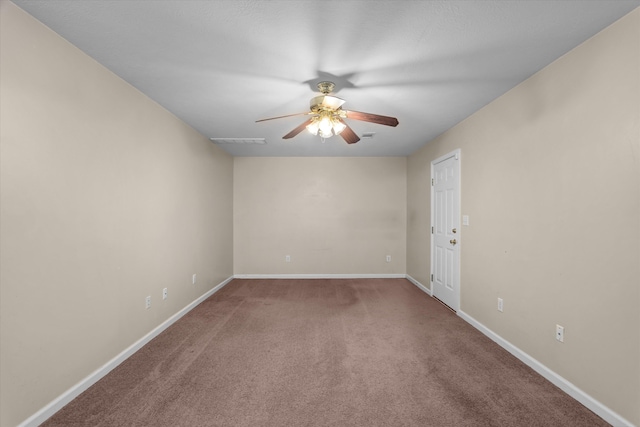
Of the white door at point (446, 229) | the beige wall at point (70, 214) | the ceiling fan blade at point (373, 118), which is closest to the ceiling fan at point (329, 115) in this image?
the ceiling fan blade at point (373, 118)

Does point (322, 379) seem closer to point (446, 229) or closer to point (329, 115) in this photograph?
point (329, 115)

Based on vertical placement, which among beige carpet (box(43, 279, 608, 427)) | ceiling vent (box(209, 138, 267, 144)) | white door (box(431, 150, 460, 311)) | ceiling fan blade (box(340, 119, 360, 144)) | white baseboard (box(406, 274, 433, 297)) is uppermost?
ceiling vent (box(209, 138, 267, 144))

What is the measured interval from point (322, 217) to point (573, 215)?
3820 mm

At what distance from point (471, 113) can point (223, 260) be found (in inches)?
168

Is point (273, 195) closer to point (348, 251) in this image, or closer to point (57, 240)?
point (348, 251)

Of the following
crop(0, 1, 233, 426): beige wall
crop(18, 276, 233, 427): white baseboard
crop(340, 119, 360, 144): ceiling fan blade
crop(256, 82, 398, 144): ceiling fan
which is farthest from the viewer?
crop(340, 119, 360, 144): ceiling fan blade

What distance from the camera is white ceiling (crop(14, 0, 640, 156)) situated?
1.48m

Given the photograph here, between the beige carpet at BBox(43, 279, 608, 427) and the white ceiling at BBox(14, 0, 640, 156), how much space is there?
7.78ft

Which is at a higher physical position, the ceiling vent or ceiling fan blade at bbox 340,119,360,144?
the ceiling vent

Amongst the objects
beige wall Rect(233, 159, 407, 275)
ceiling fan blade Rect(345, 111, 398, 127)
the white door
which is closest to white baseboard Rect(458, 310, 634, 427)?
the white door

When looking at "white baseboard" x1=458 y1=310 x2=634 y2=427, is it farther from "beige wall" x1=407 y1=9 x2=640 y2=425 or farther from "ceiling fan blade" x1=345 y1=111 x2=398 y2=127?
Answer: "ceiling fan blade" x1=345 y1=111 x2=398 y2=127

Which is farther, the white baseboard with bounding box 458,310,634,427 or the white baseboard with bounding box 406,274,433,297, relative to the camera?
the white baseboard with bounding box 406,274,433,297

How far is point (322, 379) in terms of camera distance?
80.2 inches

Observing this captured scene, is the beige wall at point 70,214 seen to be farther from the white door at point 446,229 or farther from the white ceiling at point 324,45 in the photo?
the white door at point 446,229
